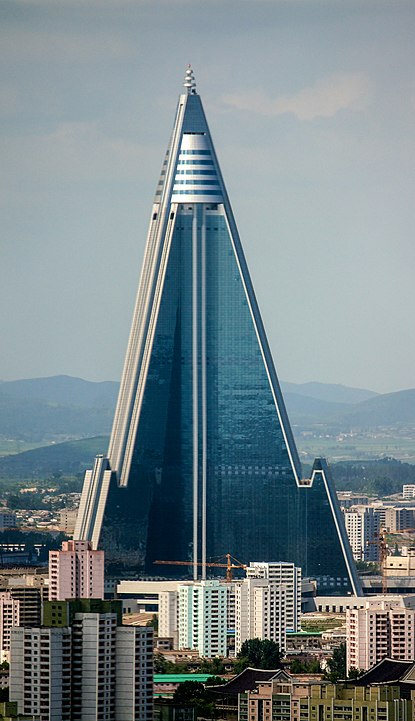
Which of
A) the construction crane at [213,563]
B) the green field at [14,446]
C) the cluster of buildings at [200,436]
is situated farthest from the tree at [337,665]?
the green field at [14,446]

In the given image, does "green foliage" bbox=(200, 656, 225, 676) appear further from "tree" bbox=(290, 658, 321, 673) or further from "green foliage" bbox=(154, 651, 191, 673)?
"tree" bbox=(290, 658, 321, 673)

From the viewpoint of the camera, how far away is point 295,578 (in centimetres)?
5994

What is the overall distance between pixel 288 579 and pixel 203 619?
3.87 meters

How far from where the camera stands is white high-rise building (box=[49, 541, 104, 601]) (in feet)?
184

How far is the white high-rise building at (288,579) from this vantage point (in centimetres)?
5781

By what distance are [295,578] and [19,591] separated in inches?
258

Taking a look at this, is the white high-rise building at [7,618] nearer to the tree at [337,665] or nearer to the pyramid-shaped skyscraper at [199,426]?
the tree at [337,665]

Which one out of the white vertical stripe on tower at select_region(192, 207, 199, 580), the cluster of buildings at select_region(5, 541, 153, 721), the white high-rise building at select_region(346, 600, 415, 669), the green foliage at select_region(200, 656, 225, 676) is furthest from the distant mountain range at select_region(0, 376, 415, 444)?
the cluster of buildings at select_region(5, 541, 153, 721)

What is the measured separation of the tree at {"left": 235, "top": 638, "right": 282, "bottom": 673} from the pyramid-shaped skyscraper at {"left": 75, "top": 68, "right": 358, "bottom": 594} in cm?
759

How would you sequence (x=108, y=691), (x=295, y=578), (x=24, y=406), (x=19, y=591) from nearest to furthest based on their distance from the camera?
(x=108, y=691) → (x=19, y=591) → (x=295, y=578) → (x=24, y=406)

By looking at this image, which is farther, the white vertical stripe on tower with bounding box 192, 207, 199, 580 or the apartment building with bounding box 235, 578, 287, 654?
the white vertical stripe on tower with bounding box 192, 207, 199, 580

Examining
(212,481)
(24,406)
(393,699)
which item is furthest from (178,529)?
(24,406)

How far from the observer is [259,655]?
2141 inches

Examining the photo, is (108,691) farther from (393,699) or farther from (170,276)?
(170,276)
